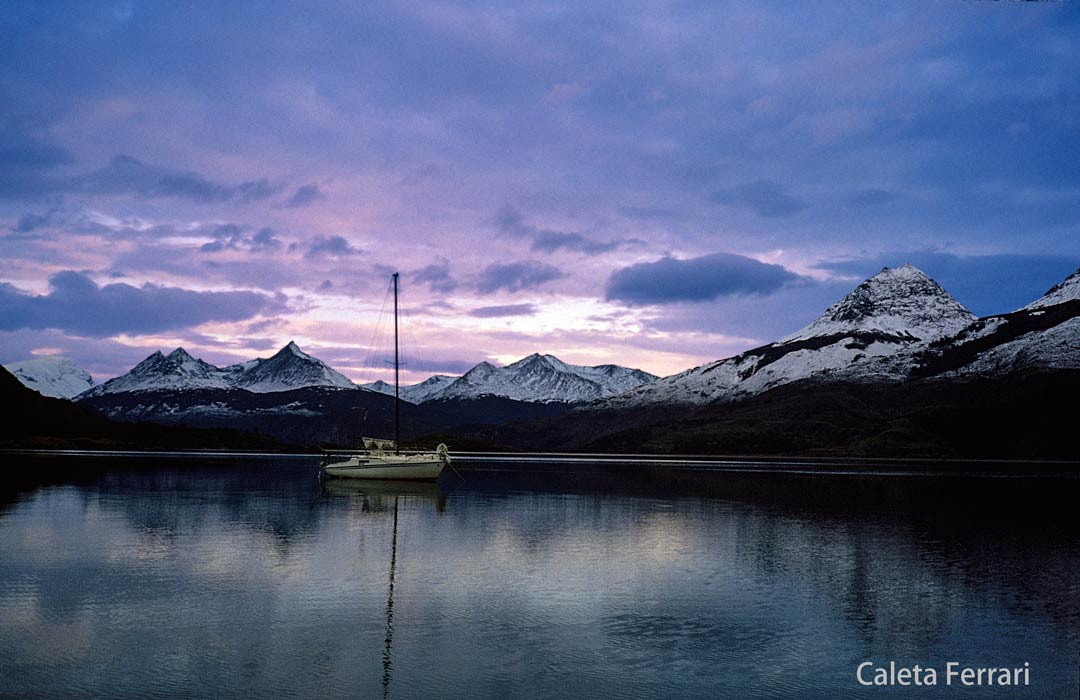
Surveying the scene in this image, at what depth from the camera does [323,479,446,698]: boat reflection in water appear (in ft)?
119

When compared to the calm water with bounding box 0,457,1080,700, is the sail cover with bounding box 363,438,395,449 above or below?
→ above

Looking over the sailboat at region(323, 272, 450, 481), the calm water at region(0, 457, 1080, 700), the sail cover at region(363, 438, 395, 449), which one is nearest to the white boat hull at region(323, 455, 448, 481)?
the sailboat at region(323, 272, 450, 481)

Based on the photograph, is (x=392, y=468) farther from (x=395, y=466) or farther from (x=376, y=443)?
(x=376, y=443)

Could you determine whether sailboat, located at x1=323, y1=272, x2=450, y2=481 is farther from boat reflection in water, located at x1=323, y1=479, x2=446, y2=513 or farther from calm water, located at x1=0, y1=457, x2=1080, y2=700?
calm water, located at x1=0, y1=457, x2=1080, y2=700

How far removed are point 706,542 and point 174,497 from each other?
4294cm

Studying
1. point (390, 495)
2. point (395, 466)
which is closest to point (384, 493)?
point (390, 495)

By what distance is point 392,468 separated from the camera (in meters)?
92.4

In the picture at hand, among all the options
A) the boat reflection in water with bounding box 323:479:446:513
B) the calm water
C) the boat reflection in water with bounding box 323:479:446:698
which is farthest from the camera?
the boat reflection in water with bounding box 323:479:446:513

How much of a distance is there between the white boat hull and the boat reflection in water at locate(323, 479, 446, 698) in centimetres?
103

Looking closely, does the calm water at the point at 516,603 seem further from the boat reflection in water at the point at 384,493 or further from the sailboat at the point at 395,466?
the sailboat at the point at 395,466

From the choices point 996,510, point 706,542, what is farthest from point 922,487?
point 706,542

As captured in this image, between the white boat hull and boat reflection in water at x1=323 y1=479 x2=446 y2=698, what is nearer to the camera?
boat reflection in water at x1=323 y1=479 x2=446 y2=698

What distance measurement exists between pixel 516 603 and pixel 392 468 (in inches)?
2655

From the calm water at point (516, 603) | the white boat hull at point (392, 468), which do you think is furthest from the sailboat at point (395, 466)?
the calm water at point (516, 603)
